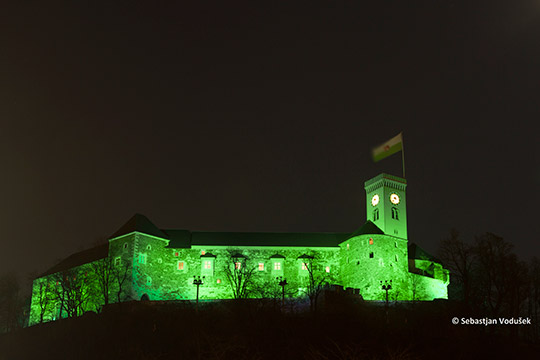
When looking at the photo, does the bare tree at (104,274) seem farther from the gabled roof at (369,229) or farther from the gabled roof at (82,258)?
the gabled roof at (369,229)

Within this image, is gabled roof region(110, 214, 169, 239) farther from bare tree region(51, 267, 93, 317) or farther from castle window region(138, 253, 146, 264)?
bare tree region(51, 267, 93, 317)

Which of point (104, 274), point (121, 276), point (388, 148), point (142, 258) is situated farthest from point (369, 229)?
point (104, 274)

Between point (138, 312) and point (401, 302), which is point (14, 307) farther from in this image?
point (401, 302)

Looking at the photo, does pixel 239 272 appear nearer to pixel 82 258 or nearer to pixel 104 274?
pixel 104 274

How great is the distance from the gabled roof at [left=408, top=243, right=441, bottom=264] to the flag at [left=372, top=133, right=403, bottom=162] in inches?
510

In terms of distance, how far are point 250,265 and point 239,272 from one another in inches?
110

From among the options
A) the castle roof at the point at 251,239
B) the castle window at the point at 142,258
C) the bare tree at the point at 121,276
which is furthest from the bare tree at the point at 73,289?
the castle roof at the point at 251,239

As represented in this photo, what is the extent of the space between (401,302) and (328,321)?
1431 centimetres

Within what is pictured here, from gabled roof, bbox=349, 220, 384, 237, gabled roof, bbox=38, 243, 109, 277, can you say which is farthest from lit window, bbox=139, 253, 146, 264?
gabled roof, bbox=349, 220, 384, 237

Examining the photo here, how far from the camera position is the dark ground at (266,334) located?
5253 centimetres

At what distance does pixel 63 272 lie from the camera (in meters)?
87.2

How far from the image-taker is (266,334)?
55.8 meters

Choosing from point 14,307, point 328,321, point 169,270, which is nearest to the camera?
point 328,321

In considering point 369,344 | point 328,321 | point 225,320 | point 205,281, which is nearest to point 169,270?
point 205,281
